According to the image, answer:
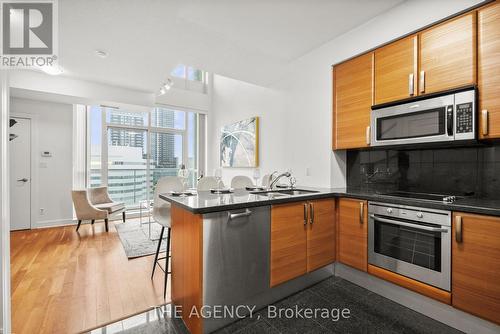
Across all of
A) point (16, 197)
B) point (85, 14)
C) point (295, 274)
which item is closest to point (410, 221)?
point (295, 274)

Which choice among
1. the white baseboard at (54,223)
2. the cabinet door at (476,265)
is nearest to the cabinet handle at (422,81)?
the cabinet door at (476,265)

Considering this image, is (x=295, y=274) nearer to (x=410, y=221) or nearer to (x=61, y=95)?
(x=410, y=221)

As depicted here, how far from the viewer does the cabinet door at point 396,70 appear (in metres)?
1.98

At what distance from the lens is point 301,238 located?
2006mm

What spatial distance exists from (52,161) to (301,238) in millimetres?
5186

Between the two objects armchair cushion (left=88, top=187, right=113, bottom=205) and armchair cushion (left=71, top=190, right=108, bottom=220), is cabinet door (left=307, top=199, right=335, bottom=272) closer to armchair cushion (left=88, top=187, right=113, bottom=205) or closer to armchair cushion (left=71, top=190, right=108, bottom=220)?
armchair cushion (left=71, top=190, right=108, bottom=220)

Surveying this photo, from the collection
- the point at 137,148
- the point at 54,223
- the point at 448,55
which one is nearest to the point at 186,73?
the point at 137,148

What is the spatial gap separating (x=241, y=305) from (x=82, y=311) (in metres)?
1.33

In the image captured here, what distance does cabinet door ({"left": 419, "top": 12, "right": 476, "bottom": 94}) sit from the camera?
1.67 metres

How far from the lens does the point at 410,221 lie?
178 cm

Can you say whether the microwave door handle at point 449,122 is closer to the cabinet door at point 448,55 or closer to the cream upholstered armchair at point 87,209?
the cabinet door at point 448,55

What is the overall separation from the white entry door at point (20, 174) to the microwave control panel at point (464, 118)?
644 cm

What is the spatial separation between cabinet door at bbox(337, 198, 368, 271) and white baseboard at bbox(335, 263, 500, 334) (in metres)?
0.17

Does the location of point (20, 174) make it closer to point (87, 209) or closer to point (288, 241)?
point (87, 209)
